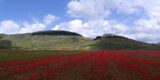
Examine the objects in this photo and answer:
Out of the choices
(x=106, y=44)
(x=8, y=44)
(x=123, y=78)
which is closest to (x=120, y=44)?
(x=106, y=44)

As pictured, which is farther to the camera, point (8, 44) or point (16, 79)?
point (8, 44)

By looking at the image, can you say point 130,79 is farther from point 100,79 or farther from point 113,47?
point 113,47

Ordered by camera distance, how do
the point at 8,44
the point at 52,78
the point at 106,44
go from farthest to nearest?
the point at 106,44 → the point at 8,44 → the point at 52,78

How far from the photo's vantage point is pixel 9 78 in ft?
81.5

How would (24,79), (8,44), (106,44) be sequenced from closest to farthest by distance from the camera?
(24,79)
(8,44)
(106,44)

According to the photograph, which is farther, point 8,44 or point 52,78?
point 8,44

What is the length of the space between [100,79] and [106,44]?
449 feet

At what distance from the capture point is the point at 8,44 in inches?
5861

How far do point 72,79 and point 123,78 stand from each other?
3886 mm

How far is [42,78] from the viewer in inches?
970

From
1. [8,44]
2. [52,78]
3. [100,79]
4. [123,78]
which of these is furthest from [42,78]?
[8,44]

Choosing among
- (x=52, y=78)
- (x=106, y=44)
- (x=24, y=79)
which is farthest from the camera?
(x=106, y=44)

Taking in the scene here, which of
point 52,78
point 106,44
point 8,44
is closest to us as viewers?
point 52,78

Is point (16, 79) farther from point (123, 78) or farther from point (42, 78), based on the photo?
point (123, 78)
